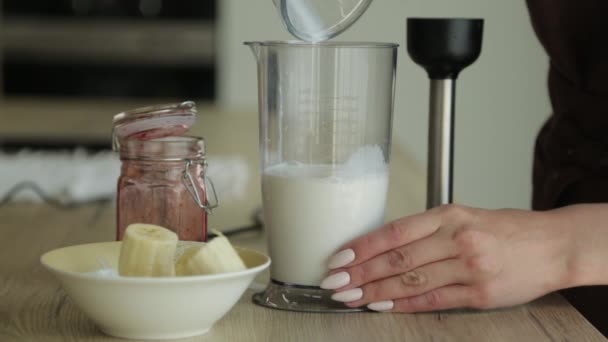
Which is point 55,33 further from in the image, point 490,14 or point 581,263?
point 581,263

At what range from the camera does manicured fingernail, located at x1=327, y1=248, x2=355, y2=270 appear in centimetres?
85

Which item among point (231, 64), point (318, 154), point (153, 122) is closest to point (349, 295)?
point (318, 154)

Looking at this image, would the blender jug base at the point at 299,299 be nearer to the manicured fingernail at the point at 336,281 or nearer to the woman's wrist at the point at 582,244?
the manicured fingernail at the point at 336,281

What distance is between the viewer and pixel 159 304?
733 mm

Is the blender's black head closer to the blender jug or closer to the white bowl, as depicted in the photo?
the blender jug

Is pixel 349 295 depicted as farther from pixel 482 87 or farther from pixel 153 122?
pixel 482 87

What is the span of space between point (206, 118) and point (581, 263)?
1.92 meters

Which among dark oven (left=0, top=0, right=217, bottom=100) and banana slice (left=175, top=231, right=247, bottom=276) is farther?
dark oven (left=0, top=0, right=217, bottom=100)

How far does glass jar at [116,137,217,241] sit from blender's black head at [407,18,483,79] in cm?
24

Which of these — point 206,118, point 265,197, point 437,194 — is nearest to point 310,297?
point 265,197

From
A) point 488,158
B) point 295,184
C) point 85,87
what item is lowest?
point 488,158

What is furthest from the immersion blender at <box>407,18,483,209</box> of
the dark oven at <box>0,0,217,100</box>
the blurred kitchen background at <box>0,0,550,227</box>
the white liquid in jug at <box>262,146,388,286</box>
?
the dark oven at <box>0,0,217,100</box>

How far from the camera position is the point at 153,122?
90cm

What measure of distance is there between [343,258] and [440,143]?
0.24 metres
